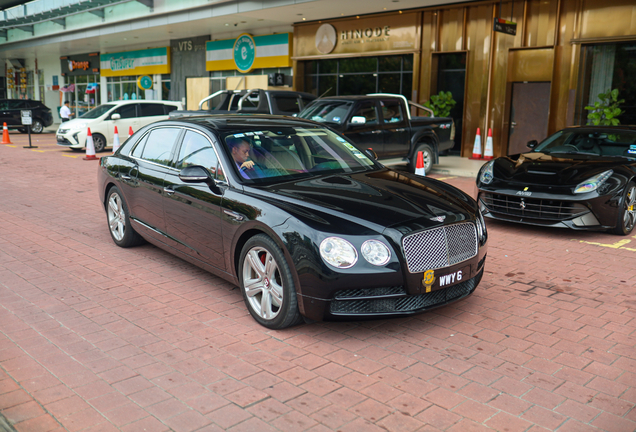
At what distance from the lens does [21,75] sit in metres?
46.5

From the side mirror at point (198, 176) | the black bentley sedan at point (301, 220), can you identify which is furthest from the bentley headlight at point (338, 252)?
the side mirror at point (198, 176)

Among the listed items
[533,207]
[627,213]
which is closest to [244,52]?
[533,207]

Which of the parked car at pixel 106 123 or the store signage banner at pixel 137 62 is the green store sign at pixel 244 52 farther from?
the parked car at pixel 106 123

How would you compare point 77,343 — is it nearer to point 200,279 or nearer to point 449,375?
point 200,279

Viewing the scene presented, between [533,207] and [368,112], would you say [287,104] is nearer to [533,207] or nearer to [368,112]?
[368,112]

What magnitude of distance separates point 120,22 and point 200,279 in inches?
969

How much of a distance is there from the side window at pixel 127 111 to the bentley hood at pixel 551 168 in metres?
15.1

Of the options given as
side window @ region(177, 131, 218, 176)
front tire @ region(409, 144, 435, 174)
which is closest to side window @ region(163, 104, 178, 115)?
front tire @ region(409, 144, 435, 174)

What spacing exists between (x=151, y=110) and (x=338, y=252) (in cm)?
1816

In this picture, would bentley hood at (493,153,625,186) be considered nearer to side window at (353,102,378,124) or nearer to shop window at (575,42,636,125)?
side window at (353,102,378,124)

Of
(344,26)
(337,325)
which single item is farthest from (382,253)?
(344,26)

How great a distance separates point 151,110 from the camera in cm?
2056

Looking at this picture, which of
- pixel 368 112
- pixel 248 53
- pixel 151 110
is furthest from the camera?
pixel 248 53

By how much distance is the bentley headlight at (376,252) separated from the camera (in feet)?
13.0
